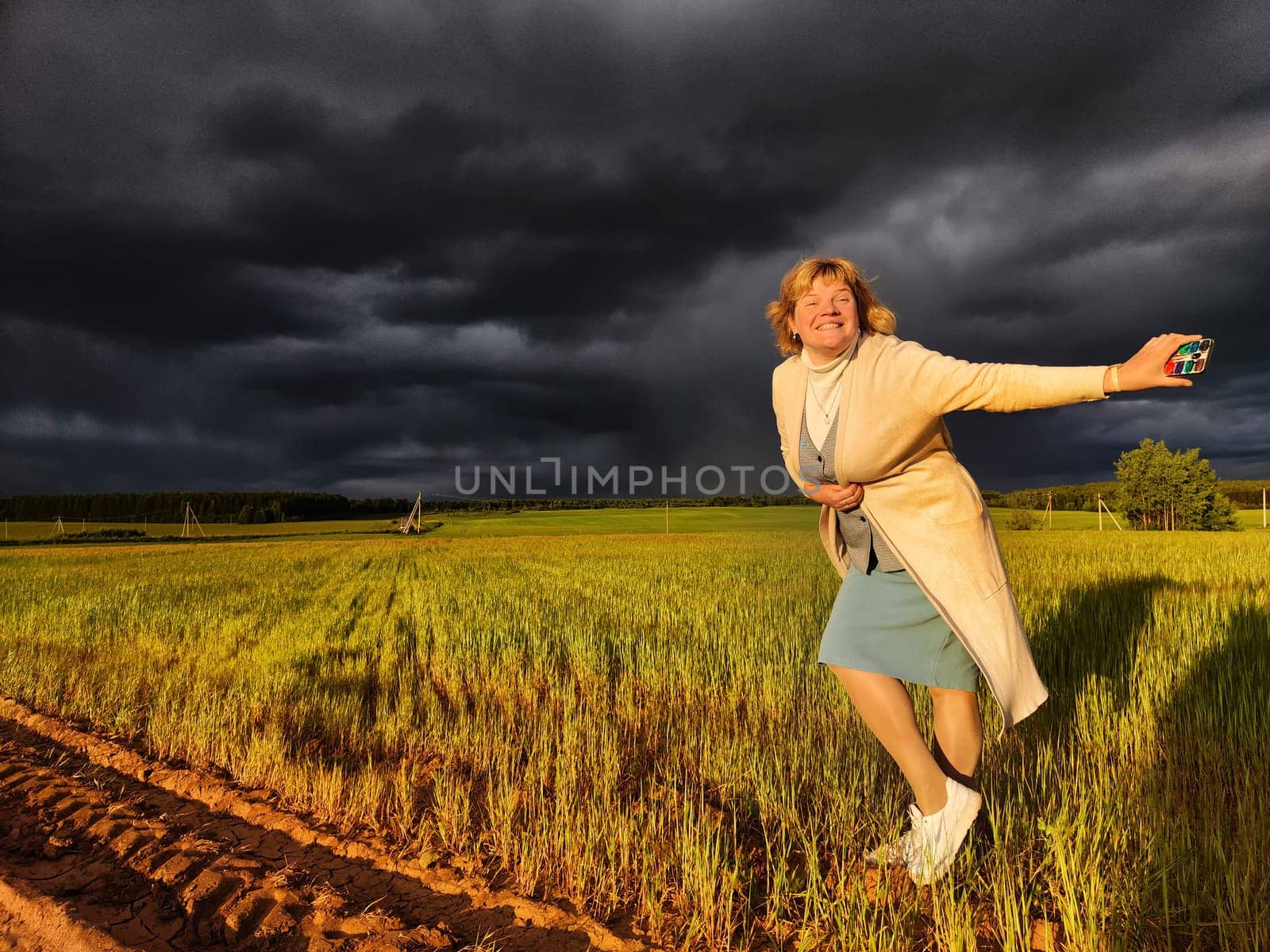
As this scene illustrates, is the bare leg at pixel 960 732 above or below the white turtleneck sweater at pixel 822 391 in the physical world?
below

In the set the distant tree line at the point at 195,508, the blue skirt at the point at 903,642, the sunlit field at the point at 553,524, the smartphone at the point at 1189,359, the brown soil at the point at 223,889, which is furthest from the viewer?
the distant tree line at the point at 195,508

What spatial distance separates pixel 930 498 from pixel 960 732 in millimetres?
987

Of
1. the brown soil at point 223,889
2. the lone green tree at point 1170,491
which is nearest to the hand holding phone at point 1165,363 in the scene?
the brown soil at point 223,889

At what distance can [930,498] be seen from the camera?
2.65 m

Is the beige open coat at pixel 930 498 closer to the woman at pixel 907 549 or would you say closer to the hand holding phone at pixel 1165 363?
the woman at pixel 907 549

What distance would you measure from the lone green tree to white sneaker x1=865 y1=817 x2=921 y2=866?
205 ft

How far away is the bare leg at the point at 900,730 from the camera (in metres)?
2.68

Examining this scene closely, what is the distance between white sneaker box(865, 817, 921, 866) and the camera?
271 centimetres

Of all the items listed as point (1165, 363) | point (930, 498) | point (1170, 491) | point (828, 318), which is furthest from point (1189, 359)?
point (1170, 491)

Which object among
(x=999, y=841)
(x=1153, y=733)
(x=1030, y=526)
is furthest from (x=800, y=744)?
(x=1030, y=526)

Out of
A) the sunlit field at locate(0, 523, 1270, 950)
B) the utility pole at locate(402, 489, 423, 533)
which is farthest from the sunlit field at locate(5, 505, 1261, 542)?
the sunlit field at locate(0, 523, 1270, 950)

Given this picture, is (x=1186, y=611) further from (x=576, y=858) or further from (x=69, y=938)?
(x=69, y=938)

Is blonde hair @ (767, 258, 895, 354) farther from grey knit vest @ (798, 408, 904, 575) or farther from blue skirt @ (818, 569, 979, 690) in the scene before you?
blue skirt @ (818, 569, 979, 690)

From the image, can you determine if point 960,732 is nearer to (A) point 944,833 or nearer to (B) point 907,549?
(A) point 944,833
